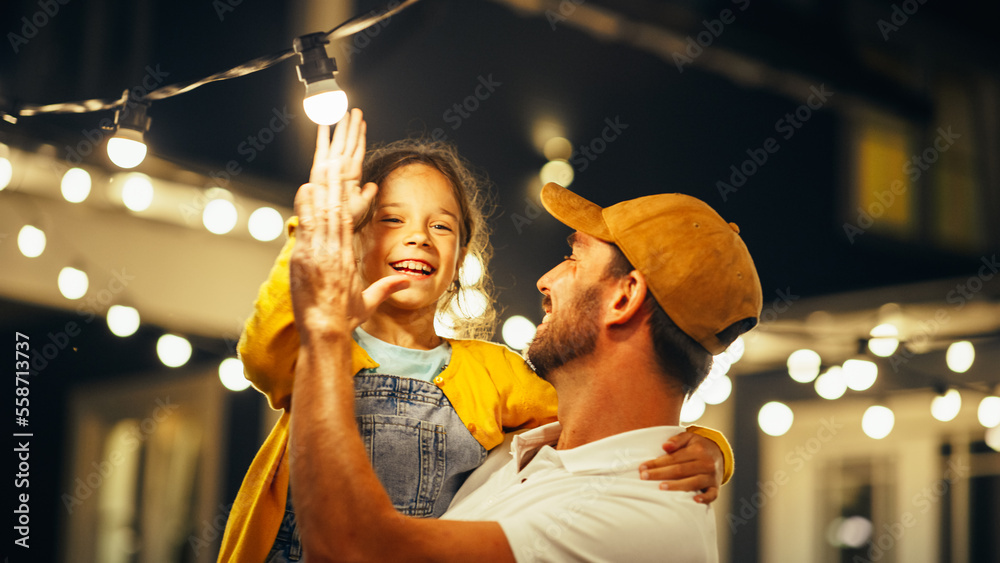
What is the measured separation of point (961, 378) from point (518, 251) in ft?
9.47

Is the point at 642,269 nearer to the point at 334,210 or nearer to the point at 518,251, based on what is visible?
the point at 334,210

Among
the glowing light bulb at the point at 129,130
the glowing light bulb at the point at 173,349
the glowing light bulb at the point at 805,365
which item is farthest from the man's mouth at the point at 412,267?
the glowing light bulb at the point at 805,365

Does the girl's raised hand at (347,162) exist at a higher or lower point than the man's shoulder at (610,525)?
higher

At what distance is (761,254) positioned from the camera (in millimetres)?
4949

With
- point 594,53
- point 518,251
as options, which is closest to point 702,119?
point 594,53

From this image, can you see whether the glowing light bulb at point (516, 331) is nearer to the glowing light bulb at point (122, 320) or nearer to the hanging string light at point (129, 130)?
the glowing light bulb at point (122, 320)

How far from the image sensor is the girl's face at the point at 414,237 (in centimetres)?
155

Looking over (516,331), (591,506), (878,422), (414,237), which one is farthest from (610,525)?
(878,422)

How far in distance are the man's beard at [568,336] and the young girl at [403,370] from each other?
0.14 metres

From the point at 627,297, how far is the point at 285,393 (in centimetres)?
59

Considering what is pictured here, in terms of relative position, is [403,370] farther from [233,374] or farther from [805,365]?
[805,365]

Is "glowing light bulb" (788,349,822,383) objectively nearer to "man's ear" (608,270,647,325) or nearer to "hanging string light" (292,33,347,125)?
"man's ear" (608,270,647,325)

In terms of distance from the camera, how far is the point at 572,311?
4.93 feet

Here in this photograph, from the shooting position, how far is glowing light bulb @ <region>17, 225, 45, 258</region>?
12.9ft
